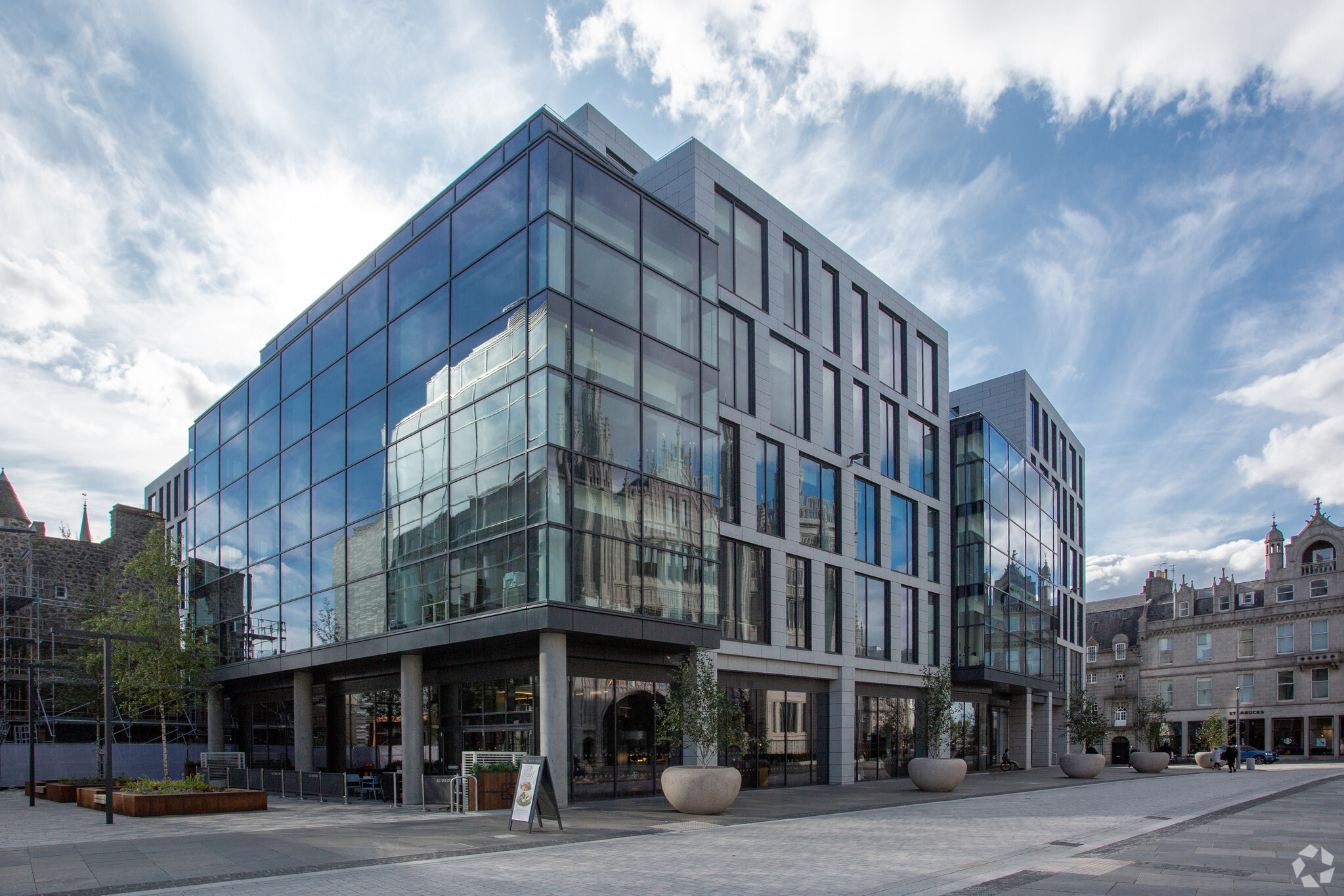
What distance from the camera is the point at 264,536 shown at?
3366 cm

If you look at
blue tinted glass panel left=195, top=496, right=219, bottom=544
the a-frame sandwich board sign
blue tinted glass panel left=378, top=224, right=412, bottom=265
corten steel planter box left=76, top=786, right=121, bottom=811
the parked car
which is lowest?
the parked car

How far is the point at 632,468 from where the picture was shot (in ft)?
74.9

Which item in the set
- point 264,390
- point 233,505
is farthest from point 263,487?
point 264,390

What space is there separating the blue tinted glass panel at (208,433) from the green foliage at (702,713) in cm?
2446

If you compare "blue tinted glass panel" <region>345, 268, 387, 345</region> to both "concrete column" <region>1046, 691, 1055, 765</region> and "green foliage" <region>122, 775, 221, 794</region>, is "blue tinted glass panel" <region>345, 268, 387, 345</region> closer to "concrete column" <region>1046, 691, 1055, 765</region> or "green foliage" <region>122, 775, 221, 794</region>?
"green foliage" <region>122, 775, 221, 794</region>

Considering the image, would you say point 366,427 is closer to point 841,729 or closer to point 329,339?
point 329,339

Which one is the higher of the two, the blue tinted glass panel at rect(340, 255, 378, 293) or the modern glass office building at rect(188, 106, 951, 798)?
the blue tinted glass panel at rect(340, 255, 378, 293)

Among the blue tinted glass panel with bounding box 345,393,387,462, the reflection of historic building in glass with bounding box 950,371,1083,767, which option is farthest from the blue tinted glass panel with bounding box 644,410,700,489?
the reflection of historic building in glass with bounding box 950,371,1083,767

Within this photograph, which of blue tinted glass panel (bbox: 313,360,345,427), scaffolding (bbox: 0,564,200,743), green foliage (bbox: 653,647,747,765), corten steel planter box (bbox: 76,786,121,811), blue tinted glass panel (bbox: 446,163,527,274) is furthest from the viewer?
scaffolding (bbox: 0,564,200,743)

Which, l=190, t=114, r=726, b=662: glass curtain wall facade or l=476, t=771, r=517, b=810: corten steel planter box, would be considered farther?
l=190, t=114, r=726, b=662: glass curtain wall facade

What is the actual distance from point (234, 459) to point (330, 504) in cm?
957

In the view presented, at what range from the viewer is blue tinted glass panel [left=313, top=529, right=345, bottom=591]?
28625 mm

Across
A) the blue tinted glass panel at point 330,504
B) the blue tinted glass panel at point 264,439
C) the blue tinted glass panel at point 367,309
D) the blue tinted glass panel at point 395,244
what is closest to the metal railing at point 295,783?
the blue tinted glass panel at point 330,504

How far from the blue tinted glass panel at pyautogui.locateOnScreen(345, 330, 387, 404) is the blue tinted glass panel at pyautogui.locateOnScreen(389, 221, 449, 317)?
1191 mm
